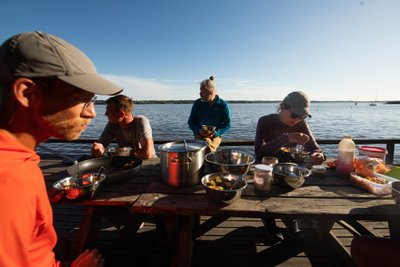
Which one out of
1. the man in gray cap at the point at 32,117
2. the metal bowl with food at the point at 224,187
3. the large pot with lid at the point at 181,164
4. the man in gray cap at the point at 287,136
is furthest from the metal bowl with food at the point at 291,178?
the man in gray cap at the point at 32,117

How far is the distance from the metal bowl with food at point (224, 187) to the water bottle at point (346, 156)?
4.10 feet

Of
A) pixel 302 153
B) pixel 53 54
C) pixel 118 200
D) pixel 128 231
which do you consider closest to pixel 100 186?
pixel 118 200

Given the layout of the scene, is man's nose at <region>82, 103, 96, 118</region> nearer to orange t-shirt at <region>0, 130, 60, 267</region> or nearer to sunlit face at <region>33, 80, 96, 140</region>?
sunlit face at <region>33, 80, 96, 140</region>

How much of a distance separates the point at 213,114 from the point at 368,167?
297cm

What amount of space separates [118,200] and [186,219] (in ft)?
1.97

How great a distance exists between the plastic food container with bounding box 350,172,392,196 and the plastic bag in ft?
0.30

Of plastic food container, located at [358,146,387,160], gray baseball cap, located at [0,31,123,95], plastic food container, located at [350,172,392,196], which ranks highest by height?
gray baseball cap, located at [0,31,123,95]

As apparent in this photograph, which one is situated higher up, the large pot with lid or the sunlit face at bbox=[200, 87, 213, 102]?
the sunlit face at bbox=[200, 87, 213, 102]

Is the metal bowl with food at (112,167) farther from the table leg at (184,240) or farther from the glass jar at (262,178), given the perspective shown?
the glass jar at (262,178)

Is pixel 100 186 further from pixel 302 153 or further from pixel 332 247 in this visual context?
pixel 332 247

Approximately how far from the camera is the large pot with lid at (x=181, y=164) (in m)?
1.74

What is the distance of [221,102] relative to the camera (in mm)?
4566

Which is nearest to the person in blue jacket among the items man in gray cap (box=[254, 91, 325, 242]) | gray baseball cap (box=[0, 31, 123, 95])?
man in gray cap (box=[254, 91, 325, 242])

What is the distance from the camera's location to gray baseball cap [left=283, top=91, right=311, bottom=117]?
291 centimetres
